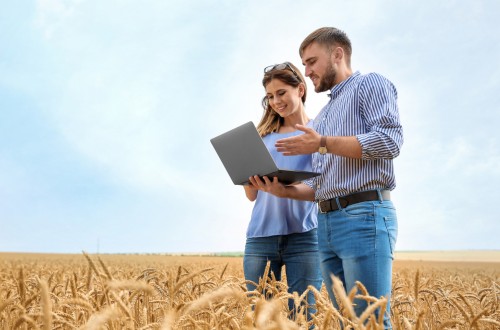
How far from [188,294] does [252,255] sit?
44.5 inches

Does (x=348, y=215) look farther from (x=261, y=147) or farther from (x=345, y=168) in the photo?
(x=261, y=147)

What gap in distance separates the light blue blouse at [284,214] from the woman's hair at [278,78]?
184mm

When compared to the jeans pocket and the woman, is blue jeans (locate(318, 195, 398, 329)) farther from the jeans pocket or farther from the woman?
the woman

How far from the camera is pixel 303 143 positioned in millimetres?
2963

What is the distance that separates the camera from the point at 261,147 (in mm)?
3346

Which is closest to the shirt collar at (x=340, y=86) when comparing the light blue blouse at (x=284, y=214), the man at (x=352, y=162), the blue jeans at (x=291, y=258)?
the man at (x=352, y=162)

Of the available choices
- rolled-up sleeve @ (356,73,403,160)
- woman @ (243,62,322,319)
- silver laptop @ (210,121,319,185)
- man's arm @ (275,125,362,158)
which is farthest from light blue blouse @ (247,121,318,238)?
rolled-up sleeve @ (356,73,403,160)

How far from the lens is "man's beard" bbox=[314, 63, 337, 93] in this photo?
322cm

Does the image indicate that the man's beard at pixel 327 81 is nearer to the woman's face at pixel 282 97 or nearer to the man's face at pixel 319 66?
the man's face at pixel 319 66

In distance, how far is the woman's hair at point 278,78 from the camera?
3.98 meters

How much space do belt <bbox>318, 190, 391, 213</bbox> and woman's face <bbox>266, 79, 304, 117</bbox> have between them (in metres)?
1.25

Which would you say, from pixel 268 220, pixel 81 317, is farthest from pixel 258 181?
pixel 81 317

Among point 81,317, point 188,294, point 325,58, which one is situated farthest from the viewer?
point 325,58

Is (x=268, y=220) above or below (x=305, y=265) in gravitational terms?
above
